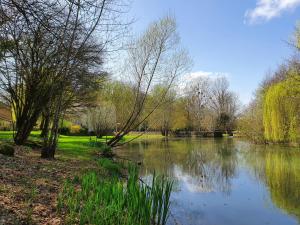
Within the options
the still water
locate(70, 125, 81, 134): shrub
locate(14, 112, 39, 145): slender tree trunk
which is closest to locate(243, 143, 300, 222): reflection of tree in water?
the still water

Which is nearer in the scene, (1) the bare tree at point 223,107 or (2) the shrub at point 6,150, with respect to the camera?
(2) the shrub at point 6,150

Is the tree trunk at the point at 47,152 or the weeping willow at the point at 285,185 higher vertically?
the tree trunk at the point at 47,152

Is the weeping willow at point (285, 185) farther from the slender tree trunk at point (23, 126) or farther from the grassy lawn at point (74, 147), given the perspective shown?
the slender tree trunk at point (23, 126)

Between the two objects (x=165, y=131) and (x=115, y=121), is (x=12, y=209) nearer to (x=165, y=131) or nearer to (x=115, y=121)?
(x=115, y=121)

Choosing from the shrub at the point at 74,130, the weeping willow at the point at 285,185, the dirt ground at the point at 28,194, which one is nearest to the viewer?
the dirt ground at the point at 28,194

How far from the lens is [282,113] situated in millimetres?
27109

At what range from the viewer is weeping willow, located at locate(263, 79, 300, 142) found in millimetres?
25703

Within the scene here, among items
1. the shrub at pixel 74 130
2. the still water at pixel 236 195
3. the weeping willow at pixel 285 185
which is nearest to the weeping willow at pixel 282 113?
the weeping willow at pixel 285 185

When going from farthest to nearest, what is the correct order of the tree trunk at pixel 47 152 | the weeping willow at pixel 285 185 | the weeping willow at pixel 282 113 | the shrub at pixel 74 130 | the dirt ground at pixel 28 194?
1. the shrub at pixel 74 130
2. the weeping willow at pixel 282 113
3. the tree trunk at pixel 47 152
4. the weeping willow at pixel 285 185
5. the dirt ground at pixel 28 194

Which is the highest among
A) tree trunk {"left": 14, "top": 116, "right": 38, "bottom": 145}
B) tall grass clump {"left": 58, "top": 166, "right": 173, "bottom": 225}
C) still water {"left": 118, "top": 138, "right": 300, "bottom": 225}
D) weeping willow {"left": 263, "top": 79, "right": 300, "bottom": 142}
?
weeping willow {"left": 263, "top": 79, "right": 300, "bottom": 142}

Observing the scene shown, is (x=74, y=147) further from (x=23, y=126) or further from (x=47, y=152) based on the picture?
(x=47, y=152)

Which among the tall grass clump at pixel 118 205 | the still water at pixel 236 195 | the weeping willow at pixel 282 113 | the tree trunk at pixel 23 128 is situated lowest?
the still water at pixel 236 195

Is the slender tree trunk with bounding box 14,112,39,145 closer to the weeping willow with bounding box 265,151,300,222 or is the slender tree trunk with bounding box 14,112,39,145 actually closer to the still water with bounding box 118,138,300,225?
the still water with bounding box 118,138,300,225

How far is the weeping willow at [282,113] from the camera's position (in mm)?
25703
